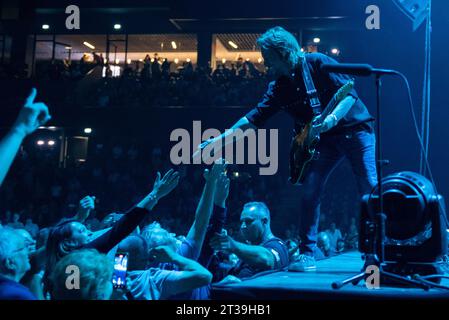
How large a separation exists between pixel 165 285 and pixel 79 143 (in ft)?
45.0

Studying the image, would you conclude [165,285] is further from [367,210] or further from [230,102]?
[230,102]

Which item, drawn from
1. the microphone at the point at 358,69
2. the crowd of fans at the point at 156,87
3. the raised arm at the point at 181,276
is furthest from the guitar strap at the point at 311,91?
the crowd of fans at the point at 156,87

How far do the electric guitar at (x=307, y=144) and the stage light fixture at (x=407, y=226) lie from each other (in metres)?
0.48

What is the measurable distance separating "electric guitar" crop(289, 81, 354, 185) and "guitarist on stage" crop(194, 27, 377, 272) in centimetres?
4

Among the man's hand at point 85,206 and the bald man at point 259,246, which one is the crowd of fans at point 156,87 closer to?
the man's hand at point 85,206

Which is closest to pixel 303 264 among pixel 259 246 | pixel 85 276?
pixel 259 246

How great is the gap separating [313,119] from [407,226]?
79cm

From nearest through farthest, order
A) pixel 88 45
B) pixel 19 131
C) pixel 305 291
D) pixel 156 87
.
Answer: pixel 19 131
pixel 305 291
pixel 156 87
pixel 88 45

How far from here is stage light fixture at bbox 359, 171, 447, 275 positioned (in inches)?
93.1

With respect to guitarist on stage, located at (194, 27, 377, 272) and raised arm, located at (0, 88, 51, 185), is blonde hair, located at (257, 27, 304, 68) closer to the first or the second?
guitarist on stage, located at (194, 27, 377, 272)

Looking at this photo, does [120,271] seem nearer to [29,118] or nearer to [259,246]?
[259,246]

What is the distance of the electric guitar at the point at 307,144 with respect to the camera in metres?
2.85

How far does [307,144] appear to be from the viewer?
2871 mm

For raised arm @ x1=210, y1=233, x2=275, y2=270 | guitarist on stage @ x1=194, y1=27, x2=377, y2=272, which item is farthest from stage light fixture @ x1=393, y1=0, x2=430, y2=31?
raised arm @ x1=210, y1=233, x2=275, y2=270
